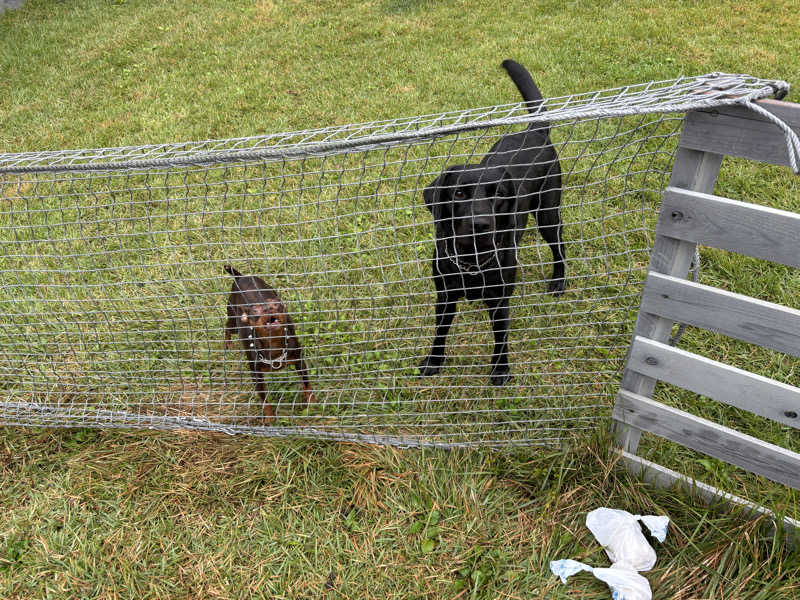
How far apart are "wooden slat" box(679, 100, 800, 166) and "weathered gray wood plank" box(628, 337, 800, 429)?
0.70 meters

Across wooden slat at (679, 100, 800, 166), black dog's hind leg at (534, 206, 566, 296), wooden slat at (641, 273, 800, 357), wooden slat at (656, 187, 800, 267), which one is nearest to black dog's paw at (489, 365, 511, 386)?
black dog's hind leg at (534, 206, 566, 296)

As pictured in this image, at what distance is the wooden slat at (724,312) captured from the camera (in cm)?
170

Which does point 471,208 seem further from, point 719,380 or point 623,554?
point 623,554

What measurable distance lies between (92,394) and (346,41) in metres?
6.12

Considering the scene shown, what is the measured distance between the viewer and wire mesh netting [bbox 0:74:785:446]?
2152 mm

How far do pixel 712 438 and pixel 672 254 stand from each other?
72cm

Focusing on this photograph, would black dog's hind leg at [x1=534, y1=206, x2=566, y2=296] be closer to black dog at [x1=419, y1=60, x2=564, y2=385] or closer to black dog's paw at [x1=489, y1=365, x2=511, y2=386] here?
black dog at [x1=419, y1=60, x2=564, y2=385]

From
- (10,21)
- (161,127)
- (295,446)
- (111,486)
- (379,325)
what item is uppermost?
(10,21)

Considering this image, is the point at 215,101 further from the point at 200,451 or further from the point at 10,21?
the point at 10,21

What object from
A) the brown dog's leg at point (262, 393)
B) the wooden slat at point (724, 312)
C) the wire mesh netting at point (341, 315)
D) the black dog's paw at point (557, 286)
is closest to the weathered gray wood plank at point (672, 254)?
the wooden slat at point (724, 312)

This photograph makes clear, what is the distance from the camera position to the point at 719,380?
1912mm

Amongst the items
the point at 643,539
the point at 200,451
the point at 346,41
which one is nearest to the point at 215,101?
the point at 346,41

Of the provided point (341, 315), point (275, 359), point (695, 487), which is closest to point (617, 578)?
point (695, 487)

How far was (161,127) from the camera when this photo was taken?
587 centimetres
